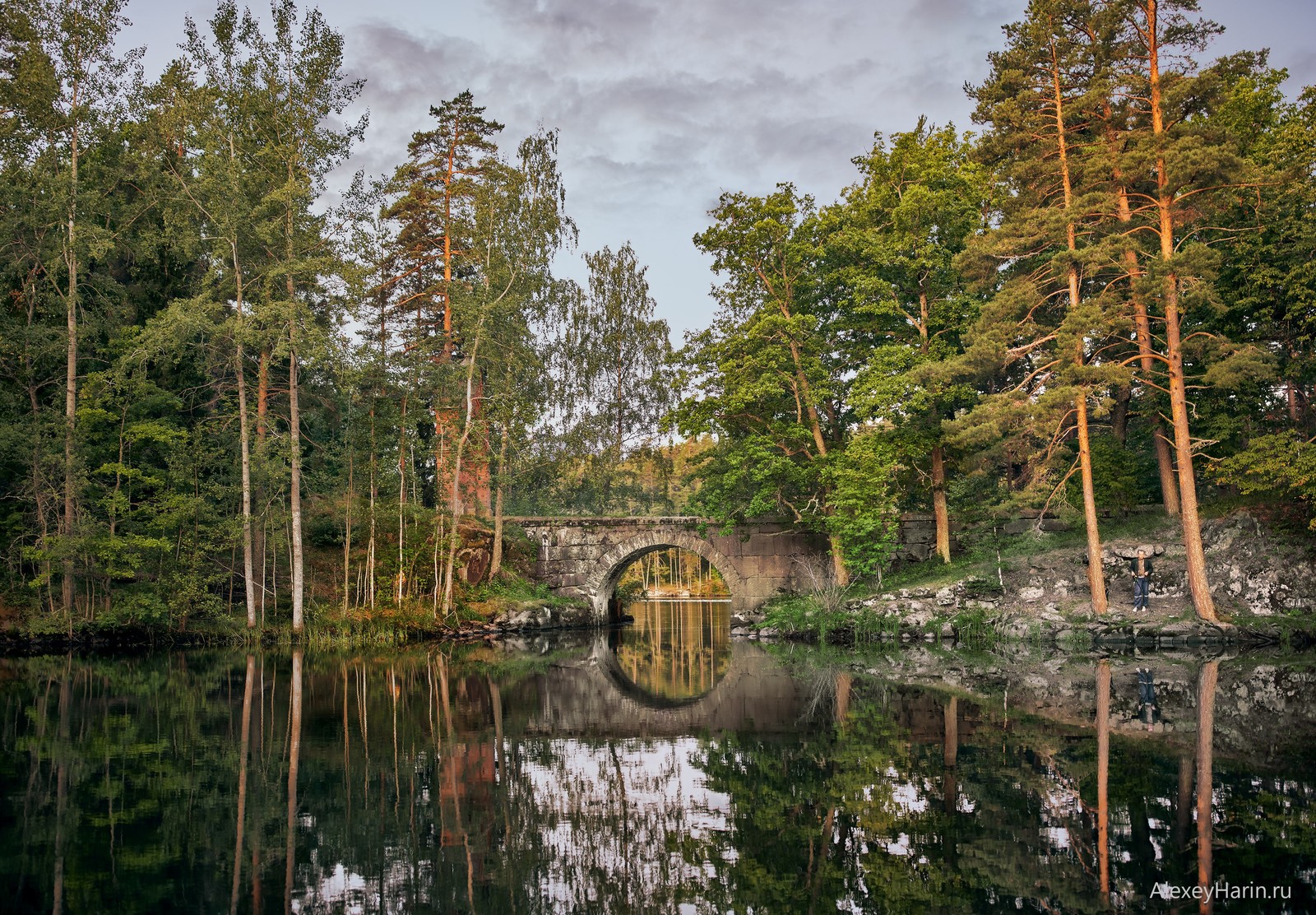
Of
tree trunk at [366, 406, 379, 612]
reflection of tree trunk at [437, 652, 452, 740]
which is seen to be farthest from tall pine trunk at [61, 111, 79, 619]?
reflection of tree trunk at [437, 652, 452, 740]

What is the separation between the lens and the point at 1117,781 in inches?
264

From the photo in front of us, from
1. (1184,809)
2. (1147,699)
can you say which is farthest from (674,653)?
(1184,809)

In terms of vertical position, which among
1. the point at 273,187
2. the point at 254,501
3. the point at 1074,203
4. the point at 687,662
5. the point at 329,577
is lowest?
the point at 687,662

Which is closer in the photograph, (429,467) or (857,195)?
(857,195)

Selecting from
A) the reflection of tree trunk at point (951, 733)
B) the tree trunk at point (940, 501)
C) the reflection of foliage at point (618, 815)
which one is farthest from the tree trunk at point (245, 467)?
the tree trunk at point (940, 501)

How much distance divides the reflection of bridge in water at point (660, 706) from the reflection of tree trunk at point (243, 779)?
2.83 m

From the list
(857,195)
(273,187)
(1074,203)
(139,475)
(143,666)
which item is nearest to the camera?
(143,666)

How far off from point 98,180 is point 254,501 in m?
8.64

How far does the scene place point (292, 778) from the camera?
7297 mm

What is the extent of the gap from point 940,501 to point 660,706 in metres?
13.6

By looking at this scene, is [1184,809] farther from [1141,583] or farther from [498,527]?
[498,527]

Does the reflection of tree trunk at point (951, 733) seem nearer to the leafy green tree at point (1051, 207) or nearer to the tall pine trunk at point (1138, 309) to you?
the leafy green tree at point (1051, 207)

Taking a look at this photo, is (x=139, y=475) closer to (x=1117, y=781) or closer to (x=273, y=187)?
(x=273, y=187)

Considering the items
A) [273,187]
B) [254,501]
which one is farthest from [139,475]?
[273,187]
